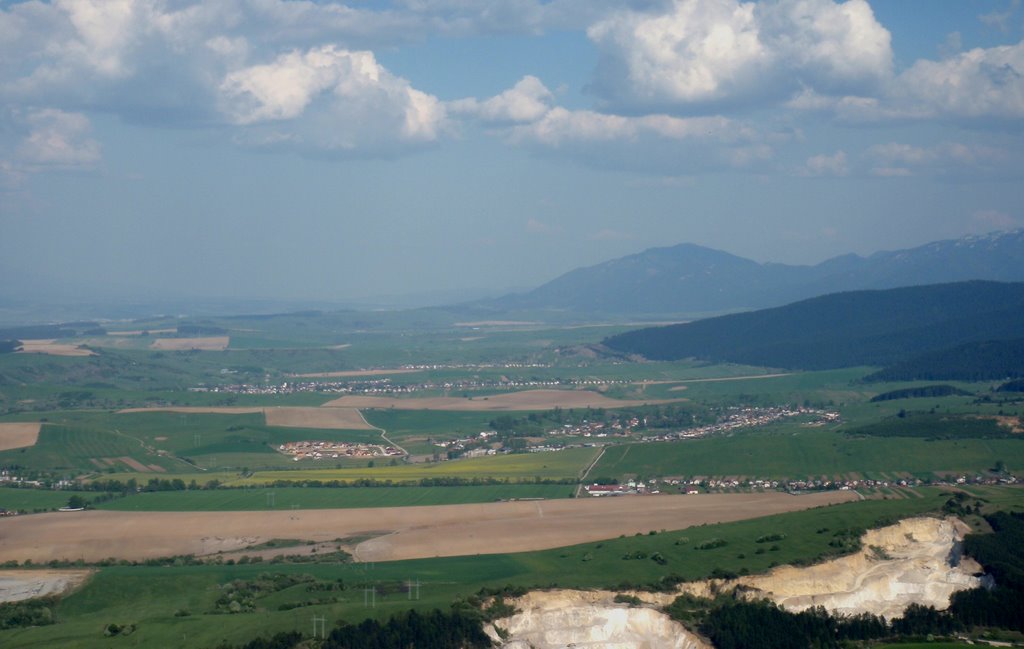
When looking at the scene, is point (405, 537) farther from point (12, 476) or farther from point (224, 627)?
point (12, 476)

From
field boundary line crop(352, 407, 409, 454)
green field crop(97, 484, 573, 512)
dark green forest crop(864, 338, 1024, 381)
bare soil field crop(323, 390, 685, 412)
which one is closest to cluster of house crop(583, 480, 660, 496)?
green field crop(97, 484, 573, 512)

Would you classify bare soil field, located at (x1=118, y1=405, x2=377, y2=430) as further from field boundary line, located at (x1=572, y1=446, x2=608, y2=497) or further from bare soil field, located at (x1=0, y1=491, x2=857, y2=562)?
bare soil field, located at (x1=0, y1=491, x2=857, y2=562)

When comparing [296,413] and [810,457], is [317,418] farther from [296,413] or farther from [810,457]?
[810,457]

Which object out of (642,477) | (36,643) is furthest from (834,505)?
(36,643)

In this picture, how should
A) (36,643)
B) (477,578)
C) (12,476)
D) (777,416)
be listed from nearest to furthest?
(36,643) < (477,578) < (12,476) < (777,416)

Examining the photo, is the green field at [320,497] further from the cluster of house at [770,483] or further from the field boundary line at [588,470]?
the cluster of house at [770,483]

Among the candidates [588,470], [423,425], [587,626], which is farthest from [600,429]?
[587,626]
